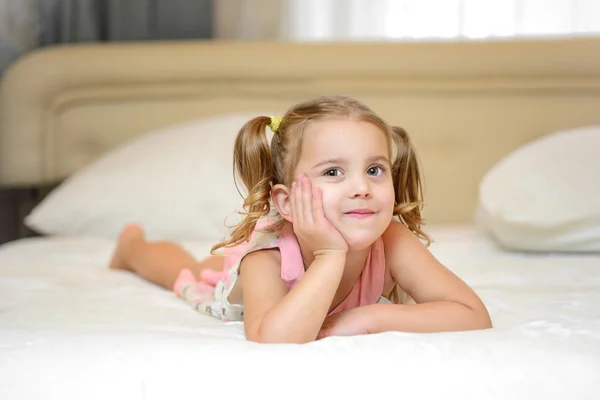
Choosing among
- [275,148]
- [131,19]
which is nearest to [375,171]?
[275,148]

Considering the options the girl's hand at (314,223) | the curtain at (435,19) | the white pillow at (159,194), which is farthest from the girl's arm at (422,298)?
the curtain at (435,19)

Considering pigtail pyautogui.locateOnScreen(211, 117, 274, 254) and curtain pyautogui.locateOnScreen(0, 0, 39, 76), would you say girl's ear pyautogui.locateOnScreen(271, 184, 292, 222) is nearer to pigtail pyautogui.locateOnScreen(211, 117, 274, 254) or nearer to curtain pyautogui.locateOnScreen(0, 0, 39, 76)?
pigtail pyautogui.locateOnScreen(211, 117, 274, 254)

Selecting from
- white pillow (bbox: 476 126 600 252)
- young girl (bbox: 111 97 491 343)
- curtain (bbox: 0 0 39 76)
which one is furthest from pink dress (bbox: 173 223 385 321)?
curtain (bbox: 0 0 39 76)

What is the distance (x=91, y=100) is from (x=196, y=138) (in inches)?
23.8

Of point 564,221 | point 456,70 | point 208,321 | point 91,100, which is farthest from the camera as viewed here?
point 91,100

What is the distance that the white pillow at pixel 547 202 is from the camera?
70.6 inches

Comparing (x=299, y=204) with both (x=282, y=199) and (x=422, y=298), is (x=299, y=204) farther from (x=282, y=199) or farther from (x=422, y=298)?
(x=422, y=298)

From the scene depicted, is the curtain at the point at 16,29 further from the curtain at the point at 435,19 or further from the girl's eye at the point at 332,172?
the girl's eye at the point at 332,172

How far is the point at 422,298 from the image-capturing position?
3.92ft

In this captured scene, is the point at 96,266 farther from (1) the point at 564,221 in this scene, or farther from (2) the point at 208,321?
(1) the point at 564,221

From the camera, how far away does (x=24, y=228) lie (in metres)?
2.25

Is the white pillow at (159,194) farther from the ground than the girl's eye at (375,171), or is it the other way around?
the girl's eye at (375,171)

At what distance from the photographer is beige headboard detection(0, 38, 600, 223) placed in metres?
2.44

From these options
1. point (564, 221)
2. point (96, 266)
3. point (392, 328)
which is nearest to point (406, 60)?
point (564, 221)
